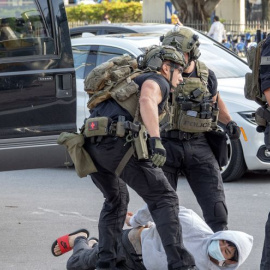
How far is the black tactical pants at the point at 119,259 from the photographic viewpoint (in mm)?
5496

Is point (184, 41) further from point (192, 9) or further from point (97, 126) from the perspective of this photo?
point (192, 9)

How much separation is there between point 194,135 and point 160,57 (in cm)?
84

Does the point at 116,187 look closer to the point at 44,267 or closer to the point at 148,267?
the point at 148,267

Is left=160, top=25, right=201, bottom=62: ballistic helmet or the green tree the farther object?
the green tree

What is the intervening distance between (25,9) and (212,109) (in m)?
2.00

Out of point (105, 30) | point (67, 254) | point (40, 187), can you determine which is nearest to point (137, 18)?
point (105, 30)

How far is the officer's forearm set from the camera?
4.97 m

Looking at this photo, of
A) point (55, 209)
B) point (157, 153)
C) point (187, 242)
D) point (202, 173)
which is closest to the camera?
point (157, 153)

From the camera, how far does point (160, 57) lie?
5.20m

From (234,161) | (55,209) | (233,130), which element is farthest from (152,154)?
(234,161)

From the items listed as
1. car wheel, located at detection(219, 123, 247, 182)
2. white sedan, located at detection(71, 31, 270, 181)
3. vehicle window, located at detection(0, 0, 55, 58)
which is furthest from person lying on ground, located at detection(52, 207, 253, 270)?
car wheel, located at detection(219, 123, 247, 182)

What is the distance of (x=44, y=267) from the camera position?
6.01 metres

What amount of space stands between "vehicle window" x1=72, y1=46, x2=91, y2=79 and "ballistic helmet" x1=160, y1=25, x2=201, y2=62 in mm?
4013

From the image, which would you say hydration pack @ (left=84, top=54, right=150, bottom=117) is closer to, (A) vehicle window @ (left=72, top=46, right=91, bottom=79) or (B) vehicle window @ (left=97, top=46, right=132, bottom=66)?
(B) vehicle window @ (left=97, top=46, right=132, bottom=66)
